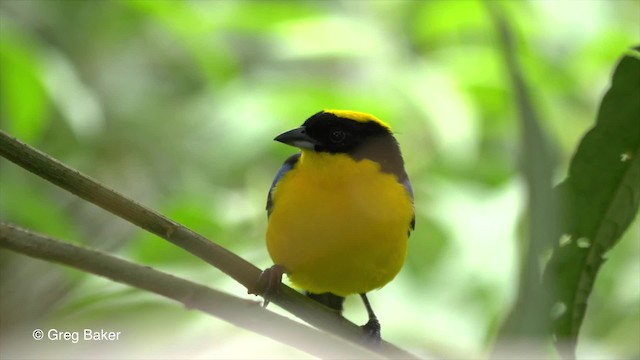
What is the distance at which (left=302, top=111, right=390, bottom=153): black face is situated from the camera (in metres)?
1.94

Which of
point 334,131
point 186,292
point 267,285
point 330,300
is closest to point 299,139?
point 334,131

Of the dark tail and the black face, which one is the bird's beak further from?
the dark tail

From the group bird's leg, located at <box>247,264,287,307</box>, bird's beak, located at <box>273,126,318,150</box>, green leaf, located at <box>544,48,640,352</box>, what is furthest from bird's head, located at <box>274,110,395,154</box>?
green leaf, located at <box>544,48,640,352</box>

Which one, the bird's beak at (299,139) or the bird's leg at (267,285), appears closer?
the bird's leg at (267,285)

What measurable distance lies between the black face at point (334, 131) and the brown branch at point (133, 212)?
723 millimetres

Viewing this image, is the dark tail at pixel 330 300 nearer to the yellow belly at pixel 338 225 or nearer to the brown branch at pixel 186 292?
the yellow belly at pixel 338 225

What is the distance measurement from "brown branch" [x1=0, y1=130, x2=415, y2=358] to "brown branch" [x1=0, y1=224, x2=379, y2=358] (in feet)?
0.16

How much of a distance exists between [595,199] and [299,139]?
0.72m

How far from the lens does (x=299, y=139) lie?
6.21 feet

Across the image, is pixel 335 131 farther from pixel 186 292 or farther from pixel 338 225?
pixel 186 292

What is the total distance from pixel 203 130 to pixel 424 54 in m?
0.86

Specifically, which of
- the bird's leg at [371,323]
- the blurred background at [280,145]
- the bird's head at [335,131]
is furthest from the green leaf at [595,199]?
the bird's head at [335,131]

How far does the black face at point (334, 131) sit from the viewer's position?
194 centimetres

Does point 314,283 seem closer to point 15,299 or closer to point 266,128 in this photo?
point 266,128
